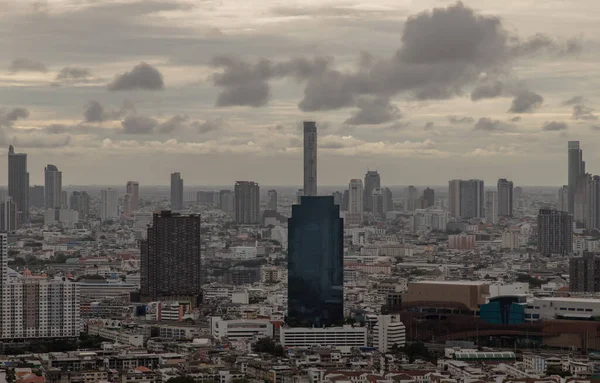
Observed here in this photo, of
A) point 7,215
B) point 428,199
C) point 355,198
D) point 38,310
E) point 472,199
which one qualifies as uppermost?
point 428,199

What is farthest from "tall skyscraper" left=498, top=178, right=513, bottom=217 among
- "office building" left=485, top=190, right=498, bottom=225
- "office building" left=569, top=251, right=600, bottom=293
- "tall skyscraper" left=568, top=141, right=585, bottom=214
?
"office building" left=569, top=251, right=600, bottom=293

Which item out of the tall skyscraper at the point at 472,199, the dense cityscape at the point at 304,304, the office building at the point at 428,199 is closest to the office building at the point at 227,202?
the office building at the point at 428,199

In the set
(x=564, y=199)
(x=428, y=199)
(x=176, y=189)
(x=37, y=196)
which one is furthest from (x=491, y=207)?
(x=37, y=196)

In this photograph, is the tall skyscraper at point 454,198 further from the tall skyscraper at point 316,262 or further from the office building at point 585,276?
the tall skyscraper at point 316,262

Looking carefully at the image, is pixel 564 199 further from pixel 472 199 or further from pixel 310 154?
pixel 310 154

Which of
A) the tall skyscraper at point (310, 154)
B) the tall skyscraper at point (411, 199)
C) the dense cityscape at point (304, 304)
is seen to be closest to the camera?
the dense cityscape at point (304, 304)

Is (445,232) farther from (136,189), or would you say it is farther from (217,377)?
(217,377)
